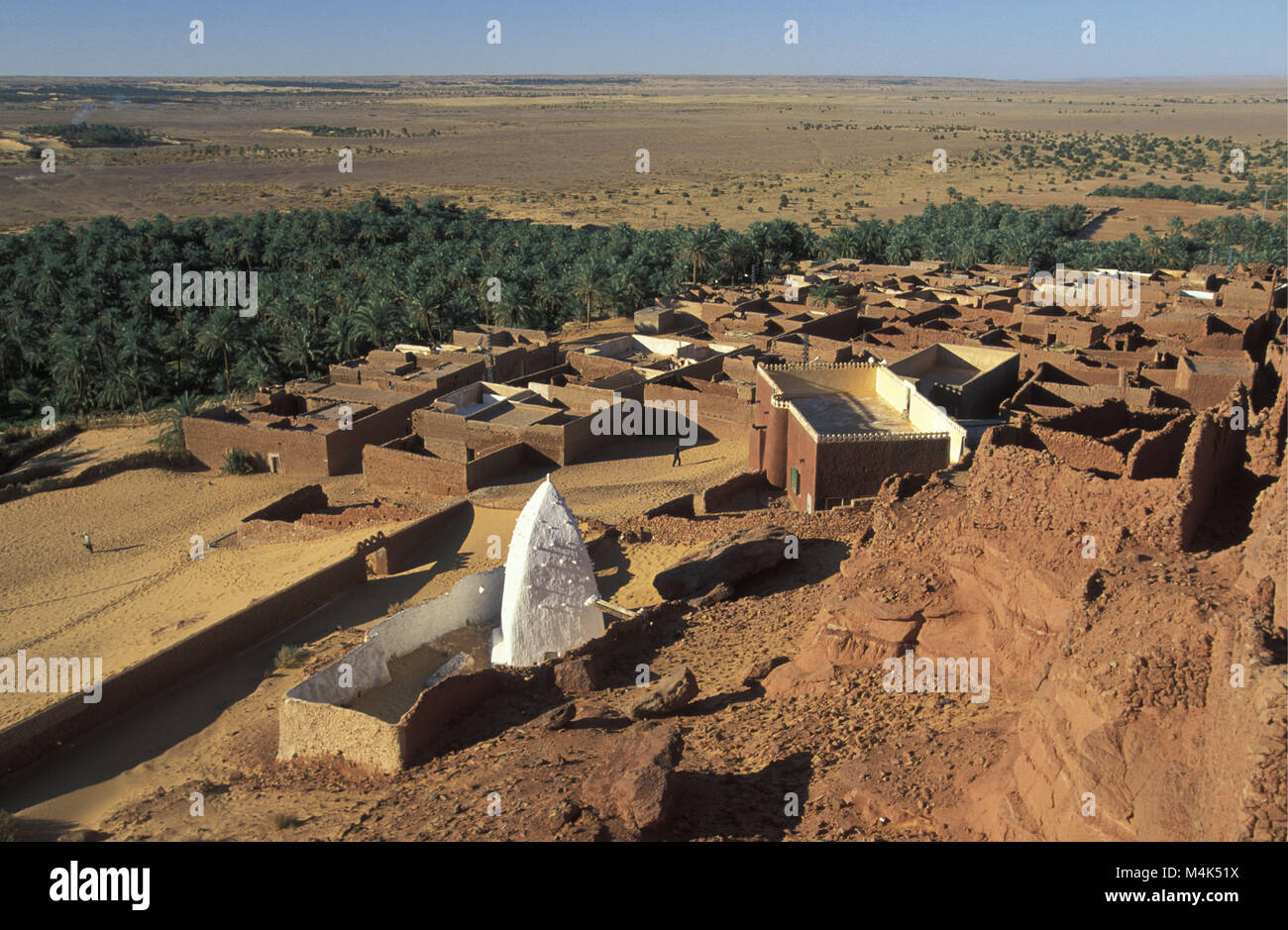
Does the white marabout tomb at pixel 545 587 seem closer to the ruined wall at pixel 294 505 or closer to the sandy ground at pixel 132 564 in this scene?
the sandy ground at pixel 132 564

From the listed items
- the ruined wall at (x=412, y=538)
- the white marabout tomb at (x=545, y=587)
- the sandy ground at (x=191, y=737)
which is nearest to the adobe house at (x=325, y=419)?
the ruined wall at (x=412, y=538)

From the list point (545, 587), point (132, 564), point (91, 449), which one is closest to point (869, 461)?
point (545, 587)

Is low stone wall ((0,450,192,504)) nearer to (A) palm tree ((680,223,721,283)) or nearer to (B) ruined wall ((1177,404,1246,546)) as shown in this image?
(B) ruined wall ((1177,404,1246,546))

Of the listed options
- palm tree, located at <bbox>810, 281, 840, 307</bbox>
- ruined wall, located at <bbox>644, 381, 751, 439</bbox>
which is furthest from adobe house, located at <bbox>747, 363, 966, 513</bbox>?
palm tree, located at <bbox>810, 281, 840, 307</bbox>

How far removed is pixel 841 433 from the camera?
2305 cm

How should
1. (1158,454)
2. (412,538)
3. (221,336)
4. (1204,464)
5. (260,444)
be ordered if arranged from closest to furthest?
1. (1204,464)
2. (1158,454)
3. (412,538)
4. (260,444)
5. (221,336)

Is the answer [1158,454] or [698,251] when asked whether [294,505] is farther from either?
[698,251]

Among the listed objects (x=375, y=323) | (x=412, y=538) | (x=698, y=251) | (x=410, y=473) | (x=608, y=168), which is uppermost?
(x=608, y=168)

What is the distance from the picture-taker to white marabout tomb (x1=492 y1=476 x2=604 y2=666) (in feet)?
55.6

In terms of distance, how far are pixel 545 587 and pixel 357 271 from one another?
42257mm

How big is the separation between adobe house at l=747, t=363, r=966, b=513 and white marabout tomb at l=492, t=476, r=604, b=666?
18.5 feet

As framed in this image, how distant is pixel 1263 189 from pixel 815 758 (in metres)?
93.6

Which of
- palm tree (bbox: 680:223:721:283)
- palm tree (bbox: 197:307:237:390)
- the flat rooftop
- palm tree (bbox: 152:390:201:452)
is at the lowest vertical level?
palm tree (bbox: 152:390:201:452)

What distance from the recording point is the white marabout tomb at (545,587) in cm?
1694
